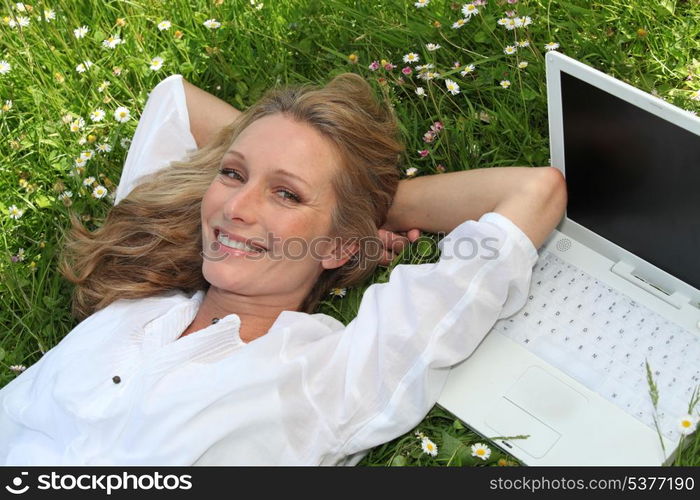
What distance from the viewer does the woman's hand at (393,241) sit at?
3.22 metres

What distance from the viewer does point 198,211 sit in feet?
10.2

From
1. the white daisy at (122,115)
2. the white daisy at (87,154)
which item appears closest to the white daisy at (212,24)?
the white daisy at (122,115)

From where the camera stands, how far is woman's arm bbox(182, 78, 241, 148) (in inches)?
135

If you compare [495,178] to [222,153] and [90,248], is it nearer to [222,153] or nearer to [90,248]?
[222,153]

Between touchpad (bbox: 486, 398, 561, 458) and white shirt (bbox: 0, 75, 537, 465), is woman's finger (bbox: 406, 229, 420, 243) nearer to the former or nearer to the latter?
white shirt (bbox: 0, 75, 537, 465)

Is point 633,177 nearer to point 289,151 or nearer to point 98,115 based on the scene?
point 289,151

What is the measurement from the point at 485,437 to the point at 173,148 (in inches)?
63.9

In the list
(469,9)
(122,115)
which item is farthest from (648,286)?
(122,115)

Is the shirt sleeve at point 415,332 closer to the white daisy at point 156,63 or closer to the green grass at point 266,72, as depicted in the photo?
the green grass at point 266,72

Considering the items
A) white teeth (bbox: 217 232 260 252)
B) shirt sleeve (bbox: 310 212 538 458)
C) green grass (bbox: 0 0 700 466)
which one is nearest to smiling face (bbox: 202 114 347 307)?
white teeth (bbox: 217 232 260 252)

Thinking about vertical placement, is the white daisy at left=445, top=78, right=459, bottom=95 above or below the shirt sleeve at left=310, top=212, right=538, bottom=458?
above

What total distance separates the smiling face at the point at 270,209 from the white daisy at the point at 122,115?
126 centimetres

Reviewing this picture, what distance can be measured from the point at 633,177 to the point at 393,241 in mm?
981

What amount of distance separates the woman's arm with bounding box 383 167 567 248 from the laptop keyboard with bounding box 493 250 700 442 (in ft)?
0.70
